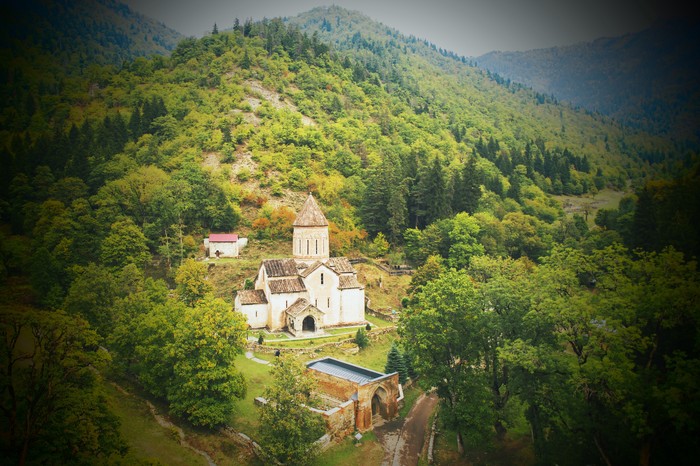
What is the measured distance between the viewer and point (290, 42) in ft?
313

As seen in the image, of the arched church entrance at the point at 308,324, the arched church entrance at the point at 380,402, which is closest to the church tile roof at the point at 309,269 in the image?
the arched church entrance at the point at 308,324

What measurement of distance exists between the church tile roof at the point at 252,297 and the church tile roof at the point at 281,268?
6.48 ft

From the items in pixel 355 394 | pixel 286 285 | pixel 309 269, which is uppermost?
pixel 309 269

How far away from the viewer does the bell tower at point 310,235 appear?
41.1 meters

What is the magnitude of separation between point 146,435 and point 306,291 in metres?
17.8

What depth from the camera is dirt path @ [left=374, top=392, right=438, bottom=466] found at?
23628 mm

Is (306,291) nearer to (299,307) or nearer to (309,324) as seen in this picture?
(299,307)

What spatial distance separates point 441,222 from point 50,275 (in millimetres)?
36843

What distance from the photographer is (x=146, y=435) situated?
2367 centimetres

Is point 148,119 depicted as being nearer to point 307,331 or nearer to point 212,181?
point 212,181

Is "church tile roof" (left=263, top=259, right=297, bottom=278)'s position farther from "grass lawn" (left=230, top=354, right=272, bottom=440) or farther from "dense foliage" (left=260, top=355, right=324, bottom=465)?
"dense foliage" (left=260, top=355, right=324, bottom=465)

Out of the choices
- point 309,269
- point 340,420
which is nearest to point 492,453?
point 340,420

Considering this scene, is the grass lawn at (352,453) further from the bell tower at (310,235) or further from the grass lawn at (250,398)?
the bell tower at (310,235)

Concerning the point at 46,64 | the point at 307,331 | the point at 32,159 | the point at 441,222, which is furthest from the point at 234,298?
the point at 46,64
